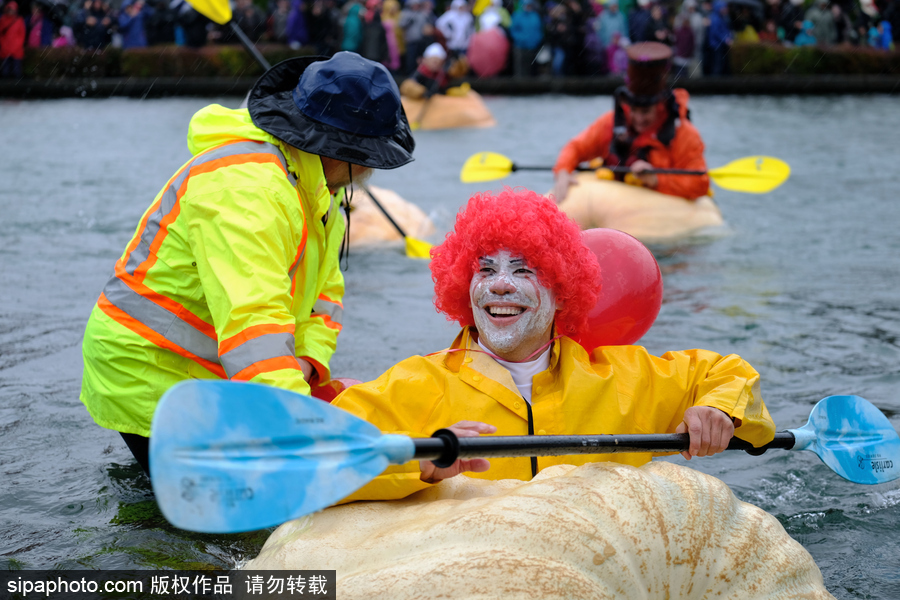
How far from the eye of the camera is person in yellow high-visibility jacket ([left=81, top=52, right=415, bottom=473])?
2.88 metres

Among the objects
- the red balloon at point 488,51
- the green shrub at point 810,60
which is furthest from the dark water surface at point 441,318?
the red balloon at point 488,51

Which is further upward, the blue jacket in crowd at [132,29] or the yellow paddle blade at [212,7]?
the yellow paddle blade at [212,7]

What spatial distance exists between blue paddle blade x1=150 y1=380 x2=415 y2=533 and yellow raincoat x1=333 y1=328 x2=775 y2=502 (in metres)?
0.46

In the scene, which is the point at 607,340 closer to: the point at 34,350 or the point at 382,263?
the point at 34,350

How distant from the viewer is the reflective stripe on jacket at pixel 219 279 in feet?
9.11

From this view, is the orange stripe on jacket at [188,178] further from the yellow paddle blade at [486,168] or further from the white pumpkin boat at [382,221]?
the yellow paddle blade at [486,168]

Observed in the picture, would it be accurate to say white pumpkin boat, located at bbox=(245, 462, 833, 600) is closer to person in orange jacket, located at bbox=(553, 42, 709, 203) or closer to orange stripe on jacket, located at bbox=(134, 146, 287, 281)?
orange stripe on jacket, located at bbox=(134, 146, 287, 281)

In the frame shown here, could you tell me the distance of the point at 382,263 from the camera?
26.0ft

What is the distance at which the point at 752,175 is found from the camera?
848 cm

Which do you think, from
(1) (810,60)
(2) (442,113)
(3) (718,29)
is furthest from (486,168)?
(1) (810,60)

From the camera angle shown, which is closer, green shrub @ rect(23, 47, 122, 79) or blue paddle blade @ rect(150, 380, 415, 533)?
blue paddle blade @ rect(150, 380, 415, 533)

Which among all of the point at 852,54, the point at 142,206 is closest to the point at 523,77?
the point at 852,54

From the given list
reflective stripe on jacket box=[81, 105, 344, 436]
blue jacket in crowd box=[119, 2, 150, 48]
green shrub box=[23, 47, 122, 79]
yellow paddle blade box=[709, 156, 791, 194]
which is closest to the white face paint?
reflective stripe on jacket box=[81, 105, 344, 436]

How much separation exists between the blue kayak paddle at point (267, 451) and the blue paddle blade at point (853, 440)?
35.9 inches
